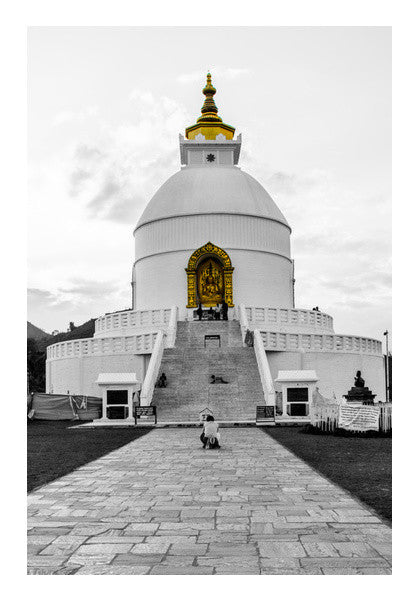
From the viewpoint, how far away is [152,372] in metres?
22.7

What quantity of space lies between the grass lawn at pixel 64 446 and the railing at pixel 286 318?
459 inches

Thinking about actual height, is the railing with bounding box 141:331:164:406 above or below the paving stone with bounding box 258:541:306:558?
above

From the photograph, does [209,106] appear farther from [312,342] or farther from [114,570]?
[114,570]

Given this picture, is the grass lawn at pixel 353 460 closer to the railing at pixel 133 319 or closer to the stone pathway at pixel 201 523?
the stone pathway at pixel 201 523

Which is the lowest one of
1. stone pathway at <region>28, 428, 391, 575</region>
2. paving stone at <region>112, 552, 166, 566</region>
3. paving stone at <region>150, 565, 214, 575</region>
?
stone pathway at <region>28, 428, 391, 575</region>

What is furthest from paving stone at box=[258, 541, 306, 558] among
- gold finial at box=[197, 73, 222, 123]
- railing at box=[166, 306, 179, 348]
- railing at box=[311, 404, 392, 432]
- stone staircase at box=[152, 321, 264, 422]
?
gold finial at box=[197, 73, 222, 123]

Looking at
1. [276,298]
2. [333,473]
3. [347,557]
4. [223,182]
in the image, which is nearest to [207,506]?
[347,557]

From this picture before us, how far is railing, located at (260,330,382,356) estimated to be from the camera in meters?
27.3

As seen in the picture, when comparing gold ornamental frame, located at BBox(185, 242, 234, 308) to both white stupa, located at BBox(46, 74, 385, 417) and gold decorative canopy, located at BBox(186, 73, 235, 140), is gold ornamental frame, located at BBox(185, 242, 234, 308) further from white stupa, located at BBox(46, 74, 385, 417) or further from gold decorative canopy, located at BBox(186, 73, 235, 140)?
gold decorative canopy, located at BBox(186, 73, 235, 140)

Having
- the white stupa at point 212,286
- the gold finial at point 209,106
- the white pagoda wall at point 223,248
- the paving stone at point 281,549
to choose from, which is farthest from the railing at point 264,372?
the gold finial at point 209,106

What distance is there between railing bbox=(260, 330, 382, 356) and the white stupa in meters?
0.04

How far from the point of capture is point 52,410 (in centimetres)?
2362

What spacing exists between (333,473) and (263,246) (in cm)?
2600

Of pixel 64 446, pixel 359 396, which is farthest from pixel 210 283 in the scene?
pixel 64 446
